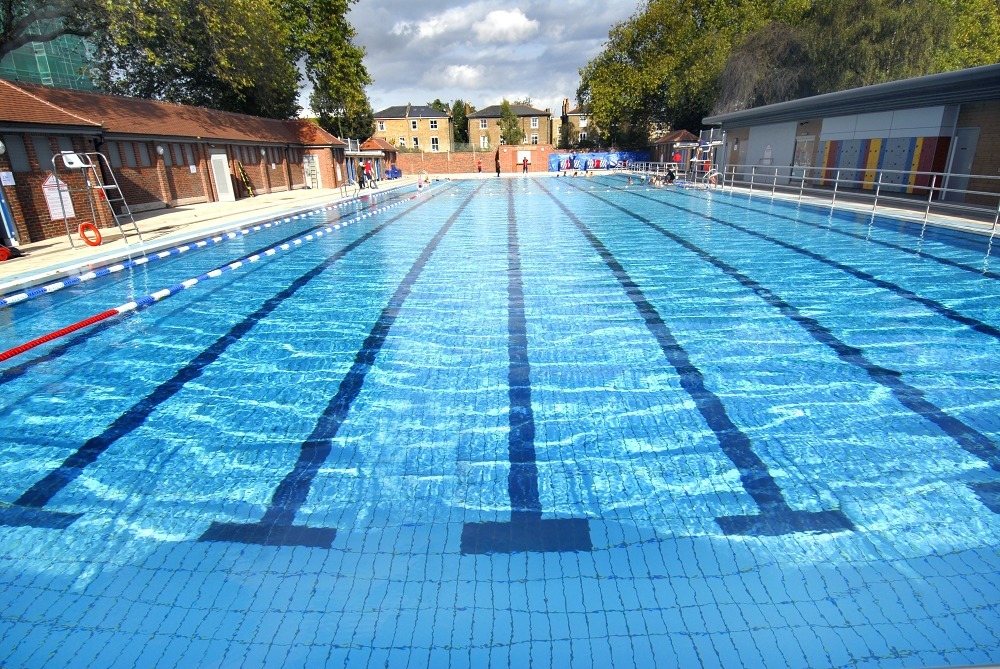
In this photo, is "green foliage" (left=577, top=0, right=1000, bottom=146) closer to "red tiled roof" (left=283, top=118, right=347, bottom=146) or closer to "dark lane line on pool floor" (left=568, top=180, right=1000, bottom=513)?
"red tiled roof" (left=283, top=118, right=347, bottom=146)

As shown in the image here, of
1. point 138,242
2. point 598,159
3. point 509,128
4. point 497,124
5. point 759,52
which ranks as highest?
point 759,52

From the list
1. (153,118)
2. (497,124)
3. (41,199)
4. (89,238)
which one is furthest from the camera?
(497,124)

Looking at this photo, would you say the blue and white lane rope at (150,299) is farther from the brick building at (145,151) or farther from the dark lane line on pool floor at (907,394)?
the dark lane line on pool floor at (907,394)

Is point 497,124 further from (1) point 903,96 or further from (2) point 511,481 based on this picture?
(2) point 511,481

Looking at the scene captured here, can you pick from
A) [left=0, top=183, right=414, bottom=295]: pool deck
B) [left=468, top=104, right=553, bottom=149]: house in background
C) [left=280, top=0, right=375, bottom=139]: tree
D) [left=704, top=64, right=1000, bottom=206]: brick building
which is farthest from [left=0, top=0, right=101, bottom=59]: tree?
[left=468, top=104, right=553, bottom=149]: house in background

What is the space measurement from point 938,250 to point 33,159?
17889 mm

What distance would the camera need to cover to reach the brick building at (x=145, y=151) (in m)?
11.5

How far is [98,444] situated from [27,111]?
473 inches

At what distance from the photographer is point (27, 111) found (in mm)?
11727

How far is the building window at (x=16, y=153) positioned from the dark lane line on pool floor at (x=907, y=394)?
14.2 metres

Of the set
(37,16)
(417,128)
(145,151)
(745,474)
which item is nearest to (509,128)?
(417,128)

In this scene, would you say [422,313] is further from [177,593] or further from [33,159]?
[33,159]

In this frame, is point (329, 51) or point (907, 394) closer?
point (907, 394)

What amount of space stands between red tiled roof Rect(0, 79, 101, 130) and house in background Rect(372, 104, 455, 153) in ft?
175
